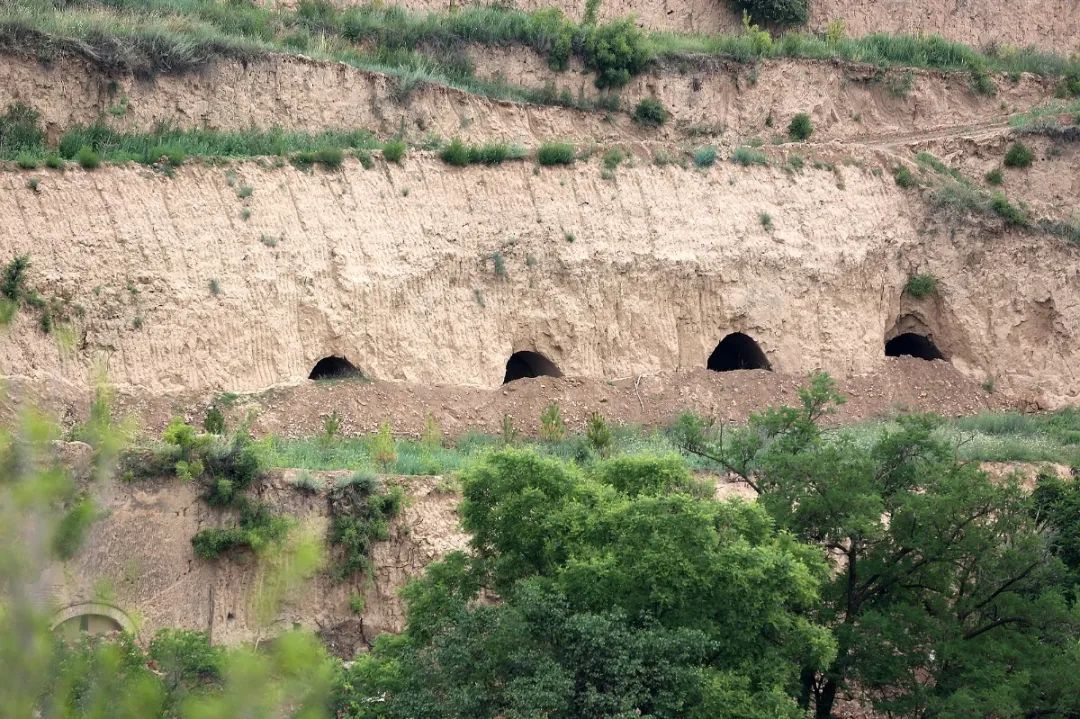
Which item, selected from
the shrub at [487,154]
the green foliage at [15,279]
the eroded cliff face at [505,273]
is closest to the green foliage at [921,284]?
the eroded cliff face at [505,273]

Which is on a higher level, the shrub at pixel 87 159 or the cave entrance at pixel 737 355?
the shrub at pixel 87 159

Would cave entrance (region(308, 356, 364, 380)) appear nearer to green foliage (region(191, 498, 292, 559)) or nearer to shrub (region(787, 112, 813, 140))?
green foliage (region(191, 498, 292, 559))

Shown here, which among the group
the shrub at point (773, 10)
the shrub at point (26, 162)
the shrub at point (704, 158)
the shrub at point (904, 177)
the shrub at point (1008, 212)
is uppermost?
the shrub at point (773, 10)

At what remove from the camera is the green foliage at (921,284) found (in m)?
36.0

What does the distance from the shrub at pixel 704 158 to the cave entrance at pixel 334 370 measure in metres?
9.03

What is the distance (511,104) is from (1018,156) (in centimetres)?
1208

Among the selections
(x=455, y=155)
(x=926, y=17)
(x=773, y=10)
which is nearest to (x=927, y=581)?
(x=455, y=155)

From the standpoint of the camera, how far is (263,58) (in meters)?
33.1

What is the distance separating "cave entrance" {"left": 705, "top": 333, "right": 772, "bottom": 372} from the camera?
34.5 metres

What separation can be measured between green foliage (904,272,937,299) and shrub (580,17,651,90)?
25.2ft

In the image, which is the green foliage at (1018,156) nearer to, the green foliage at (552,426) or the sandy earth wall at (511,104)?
the sandy earth wall at (511,104)

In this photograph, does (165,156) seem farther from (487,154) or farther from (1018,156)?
(1018,156)

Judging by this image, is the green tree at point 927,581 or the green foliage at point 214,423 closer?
the green tree at point 927,581

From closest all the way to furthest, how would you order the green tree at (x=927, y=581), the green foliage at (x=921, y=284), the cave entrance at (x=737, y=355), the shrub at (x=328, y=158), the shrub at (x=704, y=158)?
the green tree at (x=927, y=581) → the shrub at (x=328, y=158) → the cave entrance at (x=737, y=355) → the shrub at (x=704, y=158) → the green foliage at (x=921, y=284)
